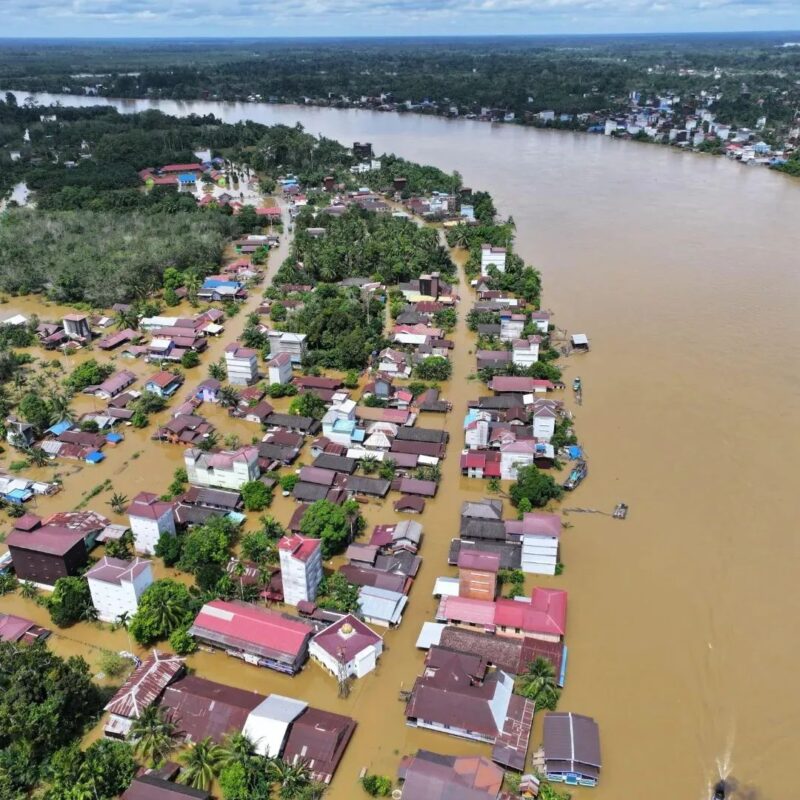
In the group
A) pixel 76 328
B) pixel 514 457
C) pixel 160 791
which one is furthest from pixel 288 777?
pixel 76 328

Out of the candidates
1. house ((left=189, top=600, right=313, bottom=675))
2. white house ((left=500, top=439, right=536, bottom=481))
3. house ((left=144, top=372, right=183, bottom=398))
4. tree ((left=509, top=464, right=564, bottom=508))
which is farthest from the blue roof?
tree ((left=509, top=464, right=564, bottom=508))

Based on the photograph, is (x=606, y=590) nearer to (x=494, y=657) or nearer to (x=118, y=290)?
(x=494, y=657)

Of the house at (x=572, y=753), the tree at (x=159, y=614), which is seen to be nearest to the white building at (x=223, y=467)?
the tree at (x=159, y=614)

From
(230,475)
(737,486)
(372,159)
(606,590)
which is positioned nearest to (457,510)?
(606,590)

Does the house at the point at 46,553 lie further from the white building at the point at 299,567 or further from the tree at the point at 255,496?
the white building at the point at 299,567

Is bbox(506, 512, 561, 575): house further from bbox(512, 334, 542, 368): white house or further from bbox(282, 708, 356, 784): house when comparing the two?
bbox(512, 334, 542, 368): white house
